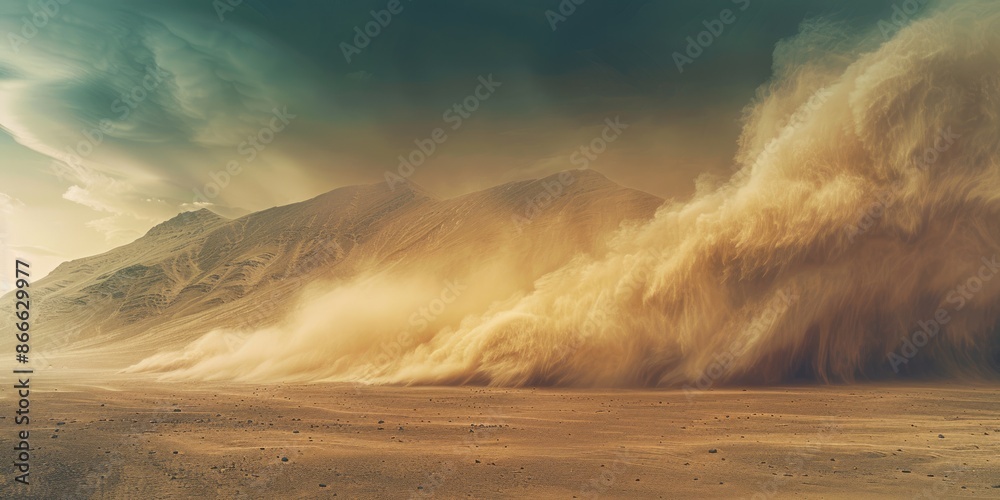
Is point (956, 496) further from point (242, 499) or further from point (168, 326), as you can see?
point (168, 326)

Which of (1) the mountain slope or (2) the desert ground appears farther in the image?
(1) the mountain slope

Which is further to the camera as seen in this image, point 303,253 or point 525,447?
point 303,253

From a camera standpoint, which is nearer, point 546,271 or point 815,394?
point 815,394

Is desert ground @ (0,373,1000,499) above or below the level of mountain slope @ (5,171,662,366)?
below

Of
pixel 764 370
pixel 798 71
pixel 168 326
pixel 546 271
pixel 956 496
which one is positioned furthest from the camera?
pixel 168 326

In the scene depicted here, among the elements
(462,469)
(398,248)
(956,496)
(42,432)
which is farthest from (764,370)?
(398,248)

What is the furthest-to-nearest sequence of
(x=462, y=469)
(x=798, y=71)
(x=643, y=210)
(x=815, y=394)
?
1. (x=643, y=210)
2. (x=798, y=71)
3. (x=815, y=394)
4. (x=462, y=469)

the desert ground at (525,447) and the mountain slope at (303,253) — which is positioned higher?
the mountain slope at (303,253)

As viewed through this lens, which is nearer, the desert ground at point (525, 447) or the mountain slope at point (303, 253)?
the desert ground at point (525, 447)
